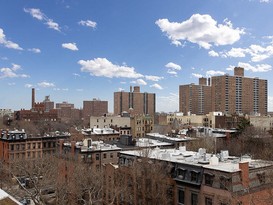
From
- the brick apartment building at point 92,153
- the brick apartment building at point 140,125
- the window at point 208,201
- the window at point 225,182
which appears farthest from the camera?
the brick apartment building at point 140,125

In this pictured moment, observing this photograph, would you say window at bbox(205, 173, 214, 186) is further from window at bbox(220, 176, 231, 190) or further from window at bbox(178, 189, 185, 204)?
window at bbox(178, 189, 185, 204)

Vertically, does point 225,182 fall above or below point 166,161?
below

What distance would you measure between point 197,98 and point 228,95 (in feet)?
74.6

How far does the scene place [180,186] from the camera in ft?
110

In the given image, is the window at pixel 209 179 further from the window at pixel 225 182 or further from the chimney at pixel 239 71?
the chimney at pixel 239 71

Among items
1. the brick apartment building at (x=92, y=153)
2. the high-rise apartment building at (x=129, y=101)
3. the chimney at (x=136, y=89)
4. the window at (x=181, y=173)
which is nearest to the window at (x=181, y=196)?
the window at (x=181, y=173)

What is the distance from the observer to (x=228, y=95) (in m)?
162

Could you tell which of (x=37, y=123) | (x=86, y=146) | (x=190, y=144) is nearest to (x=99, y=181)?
(x=86, y=146)

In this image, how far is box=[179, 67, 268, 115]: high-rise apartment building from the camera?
162 meters

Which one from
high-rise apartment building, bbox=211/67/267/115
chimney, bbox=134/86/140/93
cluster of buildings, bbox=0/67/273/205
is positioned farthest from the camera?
chimney, bbox=134/86/140/93

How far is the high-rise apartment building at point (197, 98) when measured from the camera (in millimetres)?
180750

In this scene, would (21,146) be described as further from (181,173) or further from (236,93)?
(236,93)

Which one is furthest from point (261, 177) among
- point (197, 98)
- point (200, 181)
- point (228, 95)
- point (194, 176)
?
point (197, 98)

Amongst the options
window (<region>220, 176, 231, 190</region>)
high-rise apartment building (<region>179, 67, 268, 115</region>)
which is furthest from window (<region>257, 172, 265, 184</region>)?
high-rise apartment building (<region>179, 67, 268, 115</region>)
